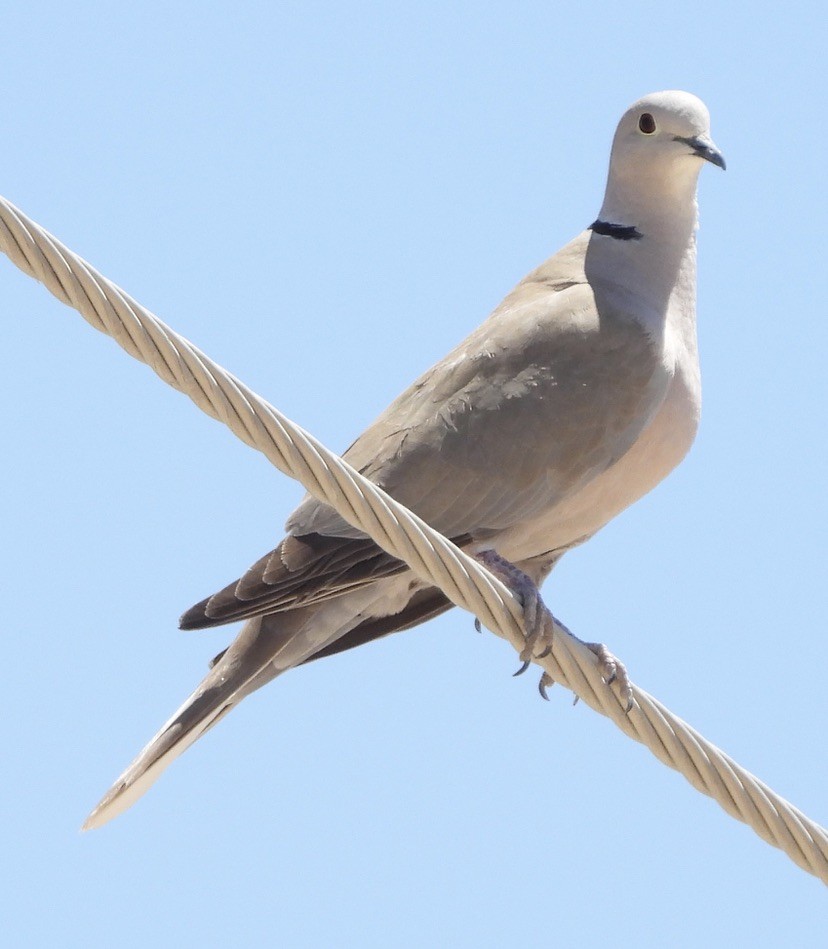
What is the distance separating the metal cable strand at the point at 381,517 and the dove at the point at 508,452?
944 mm

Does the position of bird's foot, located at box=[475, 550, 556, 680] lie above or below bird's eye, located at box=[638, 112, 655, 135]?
below

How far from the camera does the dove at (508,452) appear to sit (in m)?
4.45

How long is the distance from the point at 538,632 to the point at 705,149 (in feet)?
5.97

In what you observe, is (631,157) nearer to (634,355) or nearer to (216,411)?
(634,355)

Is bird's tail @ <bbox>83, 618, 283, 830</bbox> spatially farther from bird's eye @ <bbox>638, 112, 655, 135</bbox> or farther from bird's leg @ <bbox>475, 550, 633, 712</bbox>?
bird's eye @ <bbox>638, 112, 655, 135</bbox>

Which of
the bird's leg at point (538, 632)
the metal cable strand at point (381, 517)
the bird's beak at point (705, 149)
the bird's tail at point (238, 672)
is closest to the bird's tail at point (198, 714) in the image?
the bird's tail at point (238, 672)

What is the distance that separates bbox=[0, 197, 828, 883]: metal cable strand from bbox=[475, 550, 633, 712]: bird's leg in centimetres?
6

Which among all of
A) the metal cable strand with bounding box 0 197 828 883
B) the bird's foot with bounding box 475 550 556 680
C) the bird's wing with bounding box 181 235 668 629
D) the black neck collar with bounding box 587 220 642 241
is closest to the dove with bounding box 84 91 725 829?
the bird's wing with bounding box 181 235 668 629

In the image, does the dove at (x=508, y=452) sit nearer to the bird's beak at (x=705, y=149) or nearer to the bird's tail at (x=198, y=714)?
the bird's tail at (x=198, y=714)

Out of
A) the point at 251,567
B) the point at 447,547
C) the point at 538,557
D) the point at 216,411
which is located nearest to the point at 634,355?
the point at 538,557

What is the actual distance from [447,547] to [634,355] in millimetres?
1614

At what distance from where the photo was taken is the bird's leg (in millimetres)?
3633

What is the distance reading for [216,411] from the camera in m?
2.85

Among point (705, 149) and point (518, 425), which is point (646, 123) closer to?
point (705, 149)
